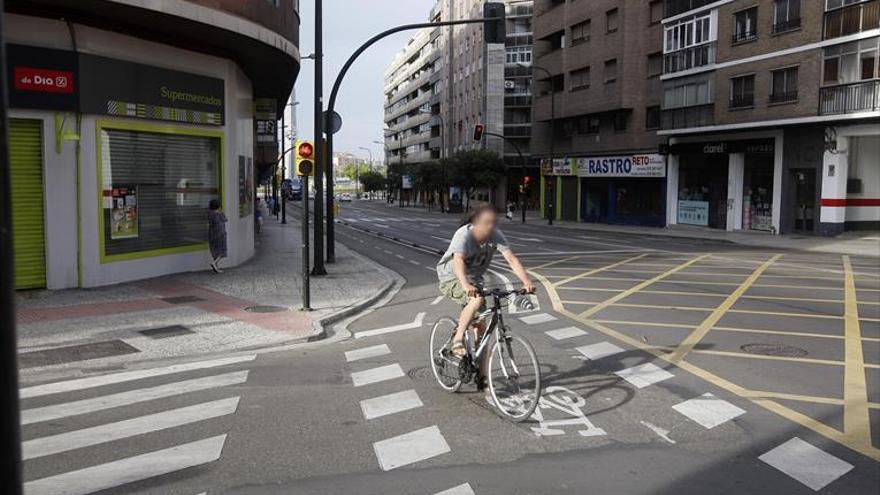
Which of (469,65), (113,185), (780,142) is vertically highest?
(469,65)

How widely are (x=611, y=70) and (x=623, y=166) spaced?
20.0 feet

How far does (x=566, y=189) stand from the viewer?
173ft

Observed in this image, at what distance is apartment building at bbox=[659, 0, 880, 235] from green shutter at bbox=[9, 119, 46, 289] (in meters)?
27.2

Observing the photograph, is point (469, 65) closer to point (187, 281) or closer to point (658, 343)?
point (187, 281)

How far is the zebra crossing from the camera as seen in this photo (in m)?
4.88

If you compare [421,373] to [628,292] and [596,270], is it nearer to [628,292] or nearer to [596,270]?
[628,292]

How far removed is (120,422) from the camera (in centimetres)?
606

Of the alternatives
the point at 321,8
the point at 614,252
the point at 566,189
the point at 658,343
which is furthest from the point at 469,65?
the point at 658,343

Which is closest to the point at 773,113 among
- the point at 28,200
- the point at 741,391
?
the point at 741,391

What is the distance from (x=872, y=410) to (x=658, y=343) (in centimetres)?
301

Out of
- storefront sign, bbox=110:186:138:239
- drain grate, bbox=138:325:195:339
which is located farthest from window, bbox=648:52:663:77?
drain grate, bbox=138:325:195:339

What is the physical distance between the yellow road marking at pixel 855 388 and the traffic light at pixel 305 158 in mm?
8960

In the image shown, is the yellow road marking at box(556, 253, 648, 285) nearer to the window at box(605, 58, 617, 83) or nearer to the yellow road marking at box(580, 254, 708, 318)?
the yellow road marking at box(580, 254, 708, 318)

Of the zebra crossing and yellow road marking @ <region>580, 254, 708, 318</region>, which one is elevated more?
yellow road marking @ <region>580, 254, 708, 318</region>
